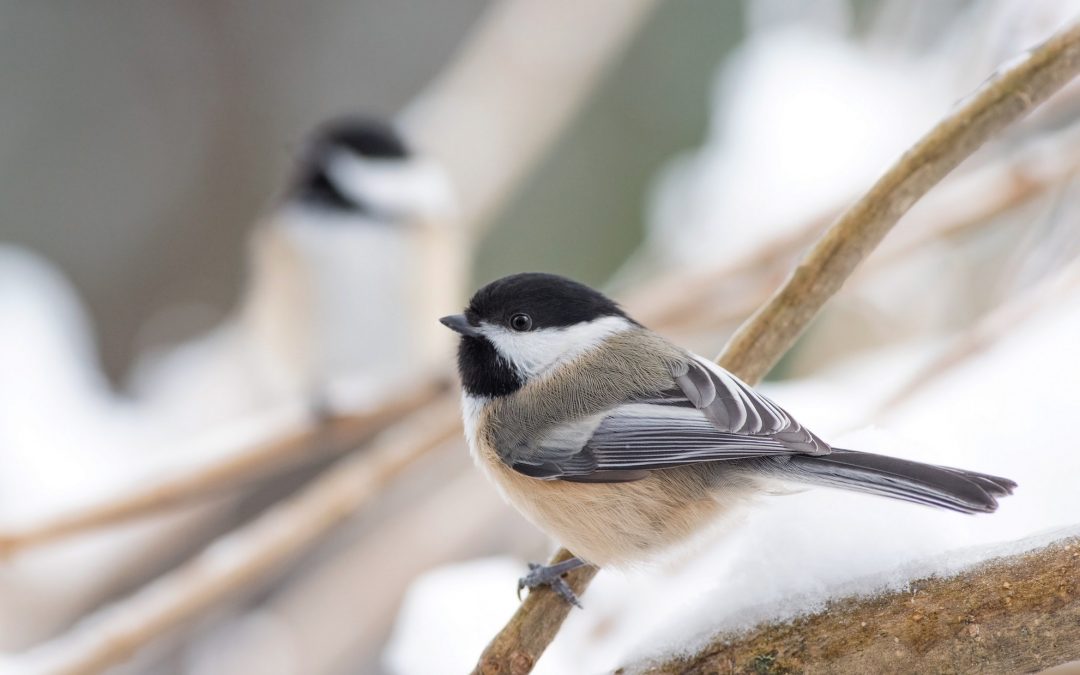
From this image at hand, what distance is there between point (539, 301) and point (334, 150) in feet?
5.12

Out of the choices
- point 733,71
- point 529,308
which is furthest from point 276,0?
point 529,308

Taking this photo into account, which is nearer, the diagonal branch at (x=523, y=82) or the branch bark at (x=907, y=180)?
the branch bark at (x=907, y=180)

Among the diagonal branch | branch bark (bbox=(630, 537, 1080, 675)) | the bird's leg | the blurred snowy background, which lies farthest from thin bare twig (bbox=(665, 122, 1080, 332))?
the diagonal branch

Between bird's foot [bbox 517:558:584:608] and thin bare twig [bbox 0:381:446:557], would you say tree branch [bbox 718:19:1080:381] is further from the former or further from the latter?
thin bare twig [bbox 0:381:446:557]

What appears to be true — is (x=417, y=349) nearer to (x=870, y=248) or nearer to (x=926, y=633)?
(x=870, y=248)

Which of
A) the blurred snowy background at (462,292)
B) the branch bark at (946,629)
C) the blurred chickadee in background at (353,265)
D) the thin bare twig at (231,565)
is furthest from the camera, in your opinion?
the blurred chickadee in background at (353,265)

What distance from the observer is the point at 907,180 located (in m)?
1.15

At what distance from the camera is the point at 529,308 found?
1314 millimetres

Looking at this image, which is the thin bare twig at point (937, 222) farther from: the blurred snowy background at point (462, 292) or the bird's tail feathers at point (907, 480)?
the bird's tail feathers at point (907, 480)

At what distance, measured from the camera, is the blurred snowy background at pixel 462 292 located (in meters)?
1.29

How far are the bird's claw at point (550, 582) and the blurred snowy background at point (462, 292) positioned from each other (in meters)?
0.11

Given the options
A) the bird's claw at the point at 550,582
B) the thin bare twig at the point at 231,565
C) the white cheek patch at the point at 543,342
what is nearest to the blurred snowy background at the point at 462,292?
the thin bare twig at the point at 231,565

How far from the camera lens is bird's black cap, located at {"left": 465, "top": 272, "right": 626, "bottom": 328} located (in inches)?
51.3

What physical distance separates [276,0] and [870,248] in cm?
397
